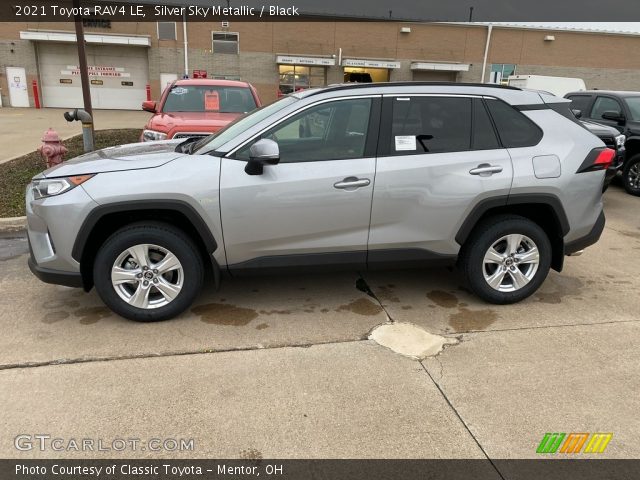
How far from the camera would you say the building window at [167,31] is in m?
25.0

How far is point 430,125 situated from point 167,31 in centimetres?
2495

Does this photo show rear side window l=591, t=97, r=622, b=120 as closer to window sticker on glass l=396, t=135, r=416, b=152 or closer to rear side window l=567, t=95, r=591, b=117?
rear side window l=567, t=95, r=591, b=117

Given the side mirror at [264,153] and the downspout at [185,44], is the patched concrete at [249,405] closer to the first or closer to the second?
the side mirror at [264,153]

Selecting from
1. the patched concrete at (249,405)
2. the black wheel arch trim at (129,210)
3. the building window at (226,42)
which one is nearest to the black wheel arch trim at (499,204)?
the patched concrete at (249,405)

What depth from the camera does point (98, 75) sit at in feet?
82.9

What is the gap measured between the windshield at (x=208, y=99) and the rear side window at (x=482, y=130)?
4.61m

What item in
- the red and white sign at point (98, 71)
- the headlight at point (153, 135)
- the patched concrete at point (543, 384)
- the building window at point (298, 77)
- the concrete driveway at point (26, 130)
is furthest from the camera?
the building window at point (298, 77)

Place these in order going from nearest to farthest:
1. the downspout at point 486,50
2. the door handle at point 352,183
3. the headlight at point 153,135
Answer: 1. the door handle at point 352,183
2. the headlight at point 153,135
3. the downspout at point 486,50

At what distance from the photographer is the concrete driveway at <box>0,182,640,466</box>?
2629 mm

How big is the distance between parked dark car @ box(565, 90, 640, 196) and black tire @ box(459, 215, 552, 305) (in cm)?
551

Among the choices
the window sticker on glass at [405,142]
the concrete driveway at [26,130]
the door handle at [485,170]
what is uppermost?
the window sticker on glass at [405,142]

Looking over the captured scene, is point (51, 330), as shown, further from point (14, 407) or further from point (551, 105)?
point (551, 105)

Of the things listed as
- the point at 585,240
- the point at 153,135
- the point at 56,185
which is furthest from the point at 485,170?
the point at 153,135

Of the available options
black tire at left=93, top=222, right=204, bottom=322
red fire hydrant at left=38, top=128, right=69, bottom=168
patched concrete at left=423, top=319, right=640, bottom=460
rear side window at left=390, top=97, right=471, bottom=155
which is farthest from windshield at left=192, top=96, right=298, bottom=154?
red fire hydrant at left=38, top=128, right=69, bottom=168
